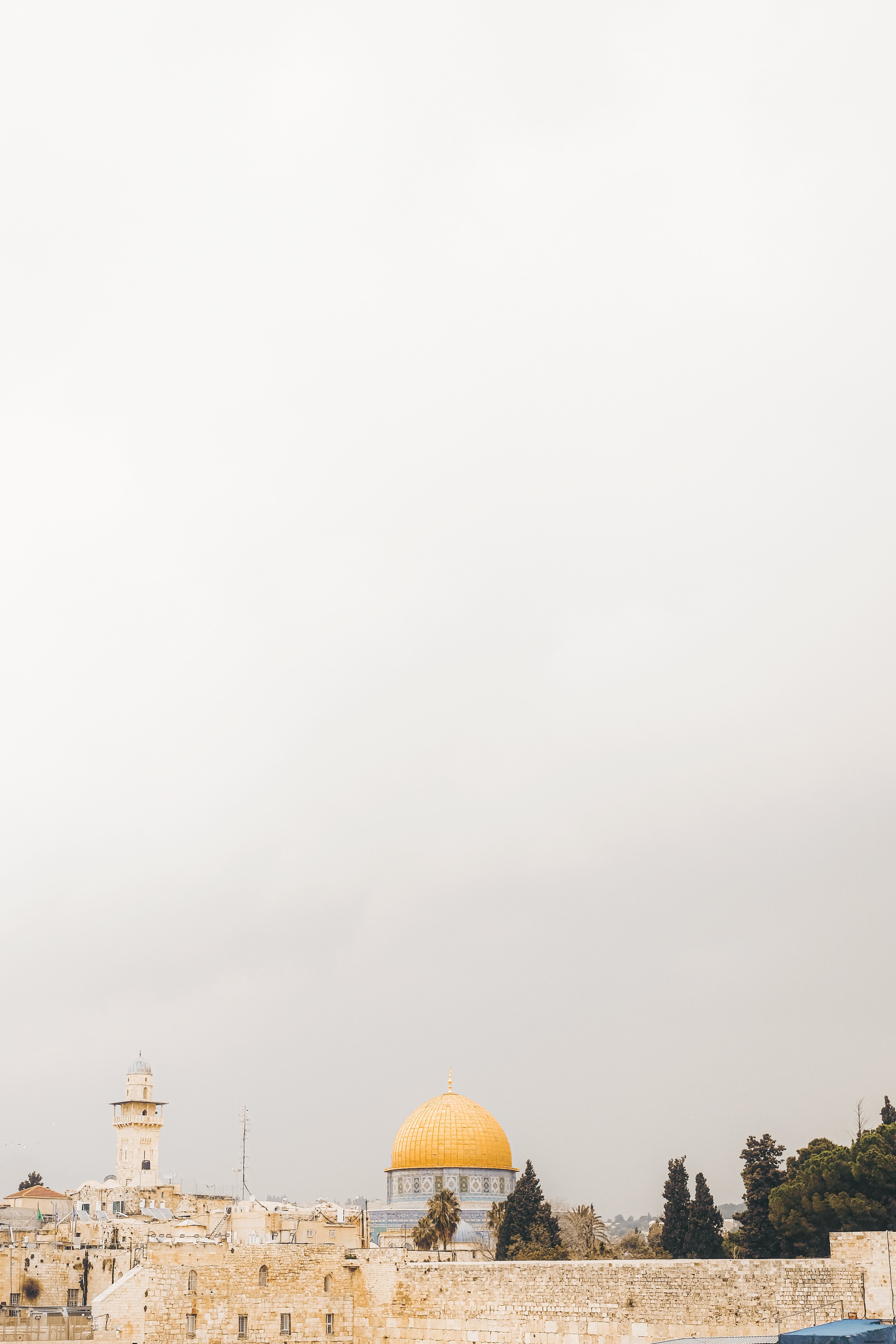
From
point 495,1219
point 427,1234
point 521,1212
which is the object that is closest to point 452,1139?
point 495,1219

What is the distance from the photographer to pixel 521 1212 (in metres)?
41.4

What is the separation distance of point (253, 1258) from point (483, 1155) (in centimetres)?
2698

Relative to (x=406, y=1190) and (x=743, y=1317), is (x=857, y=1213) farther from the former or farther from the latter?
(x=406, y=1190)

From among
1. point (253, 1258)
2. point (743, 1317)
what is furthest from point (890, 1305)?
point (253, 1258)

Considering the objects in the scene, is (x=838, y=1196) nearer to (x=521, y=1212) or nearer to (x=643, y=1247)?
(x=521, y=1212)

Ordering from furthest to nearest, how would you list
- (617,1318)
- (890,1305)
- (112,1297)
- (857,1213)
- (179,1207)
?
(179,1207) → (857,1213) → (112,1297) → (617,1318) → (890,1305)

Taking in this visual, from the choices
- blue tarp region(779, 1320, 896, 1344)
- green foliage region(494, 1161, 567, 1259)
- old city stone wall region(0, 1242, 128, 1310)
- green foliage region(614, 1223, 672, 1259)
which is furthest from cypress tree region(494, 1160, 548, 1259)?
blue tarp region(779, 1320, 896, 1344)

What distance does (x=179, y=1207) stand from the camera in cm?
4378

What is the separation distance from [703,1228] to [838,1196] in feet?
26.0

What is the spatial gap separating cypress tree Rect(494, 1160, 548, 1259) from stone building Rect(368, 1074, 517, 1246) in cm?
933

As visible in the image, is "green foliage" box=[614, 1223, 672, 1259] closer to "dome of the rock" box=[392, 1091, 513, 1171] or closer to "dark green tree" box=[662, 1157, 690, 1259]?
"dark green tree" box=[662, 1157, 690, 1259]

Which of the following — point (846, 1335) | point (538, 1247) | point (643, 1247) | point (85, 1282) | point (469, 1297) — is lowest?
point (643, 1247)

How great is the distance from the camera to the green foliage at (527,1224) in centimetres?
3988

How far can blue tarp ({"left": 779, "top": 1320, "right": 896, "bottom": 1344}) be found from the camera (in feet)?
57.5
